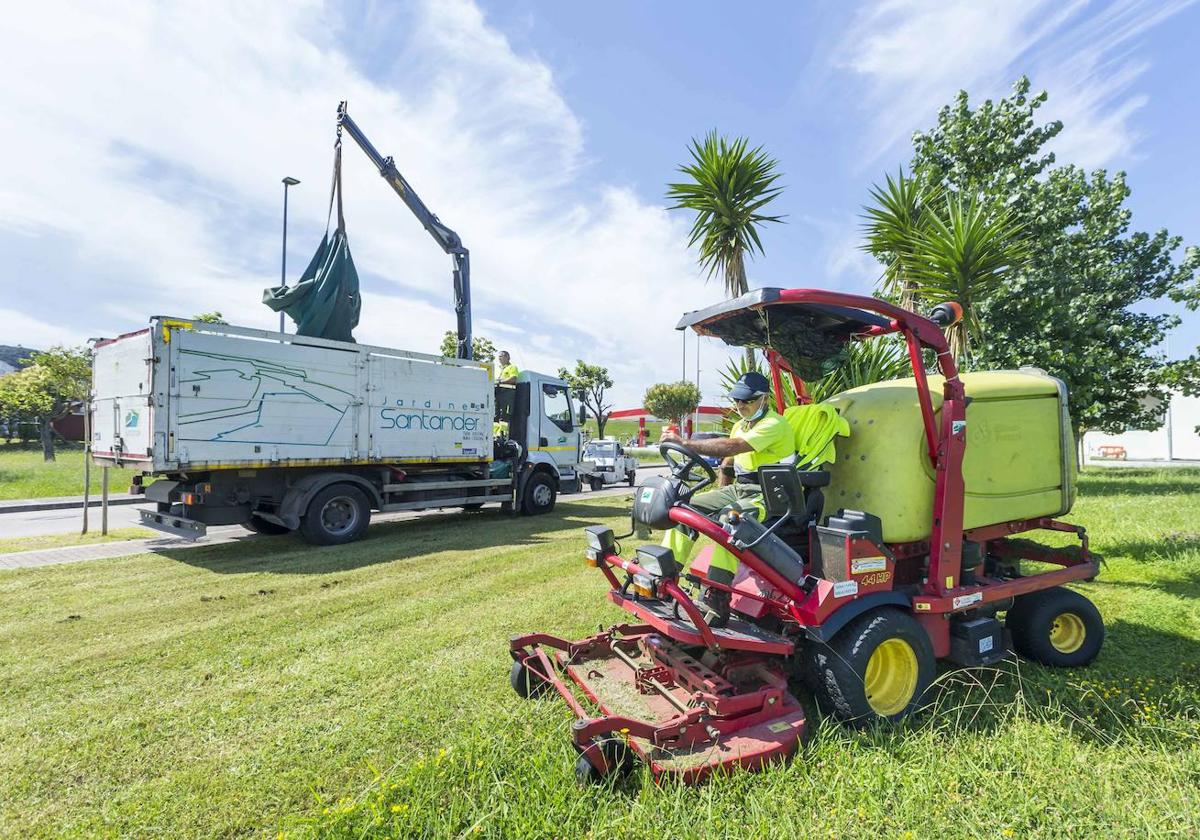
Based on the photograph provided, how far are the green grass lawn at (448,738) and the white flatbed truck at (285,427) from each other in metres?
2.47

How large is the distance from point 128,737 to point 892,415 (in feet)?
15.2

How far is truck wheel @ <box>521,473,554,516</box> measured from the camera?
40.1ft

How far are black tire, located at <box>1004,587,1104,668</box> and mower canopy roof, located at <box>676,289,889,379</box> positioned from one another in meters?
2.13

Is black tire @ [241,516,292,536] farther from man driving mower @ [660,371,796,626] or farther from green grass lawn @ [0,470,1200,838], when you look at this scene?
man driving mower @ [660,371,796,626]

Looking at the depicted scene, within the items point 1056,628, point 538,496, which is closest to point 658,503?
point 1056,628

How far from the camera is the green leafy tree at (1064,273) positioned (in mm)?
11547

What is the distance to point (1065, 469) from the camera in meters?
4.31

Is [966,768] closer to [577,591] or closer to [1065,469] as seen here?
[1065,469]

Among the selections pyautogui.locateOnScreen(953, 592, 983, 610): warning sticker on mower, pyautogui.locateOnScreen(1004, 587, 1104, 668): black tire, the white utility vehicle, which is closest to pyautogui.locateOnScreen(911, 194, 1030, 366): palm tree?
pyautogui.locateOnScreen(1004, 587, 1104, 668): black tire

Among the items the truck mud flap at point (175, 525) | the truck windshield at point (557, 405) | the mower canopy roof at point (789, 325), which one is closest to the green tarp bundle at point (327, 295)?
the truck mud flap at point (175, 525)

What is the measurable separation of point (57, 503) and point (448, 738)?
1731cm

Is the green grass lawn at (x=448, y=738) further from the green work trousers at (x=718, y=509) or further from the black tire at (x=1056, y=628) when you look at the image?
the green work trousers at (x=718, y=509)

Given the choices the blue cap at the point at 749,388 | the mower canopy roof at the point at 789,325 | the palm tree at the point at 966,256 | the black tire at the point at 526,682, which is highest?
the palm tree at the point at 966,256

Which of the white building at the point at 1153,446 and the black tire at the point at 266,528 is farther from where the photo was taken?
the white building at the point at 1153,446
